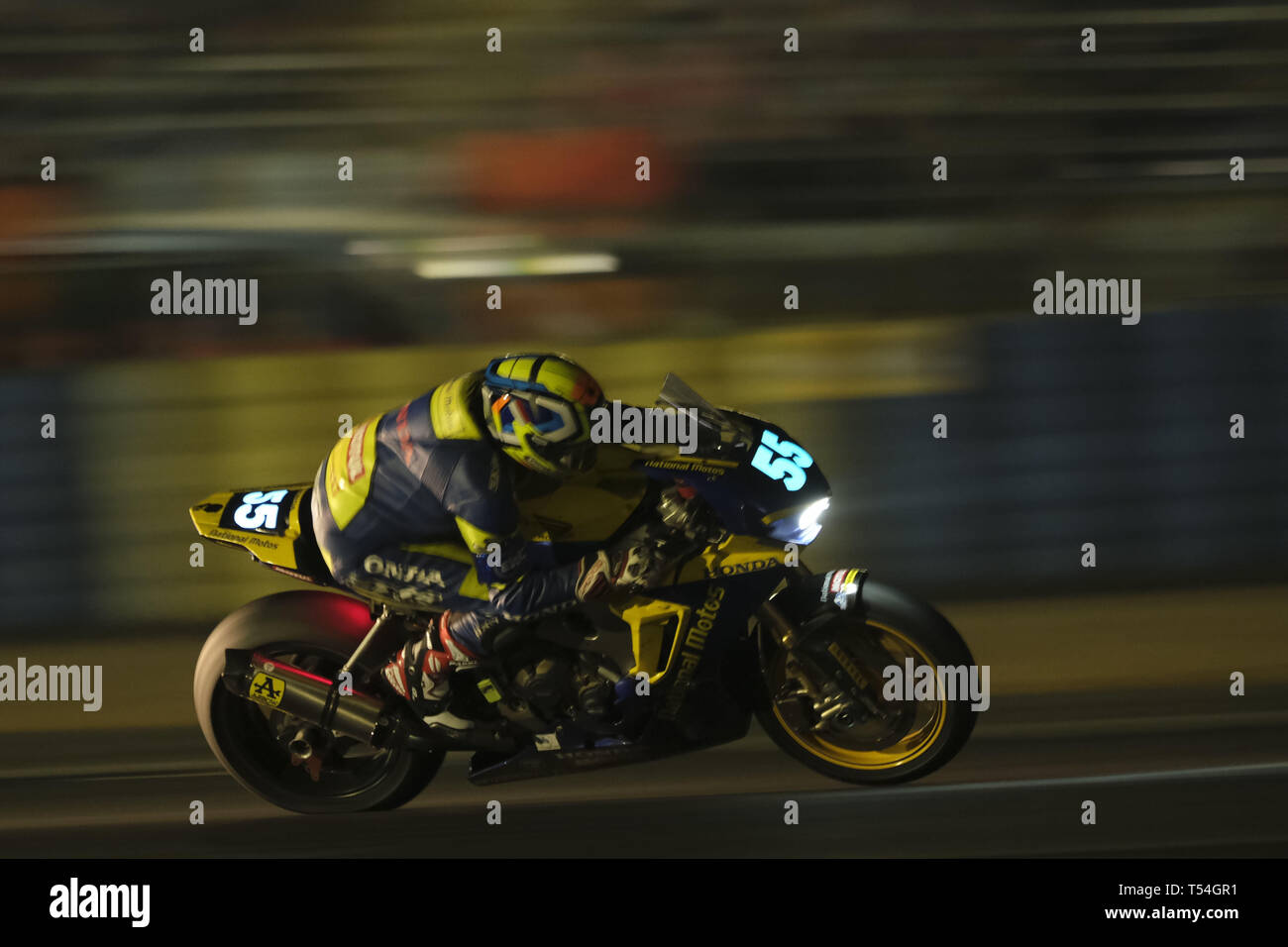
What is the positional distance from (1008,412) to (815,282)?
116cm

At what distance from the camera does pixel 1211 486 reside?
6699mm

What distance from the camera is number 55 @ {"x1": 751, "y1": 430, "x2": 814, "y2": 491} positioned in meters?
4.48

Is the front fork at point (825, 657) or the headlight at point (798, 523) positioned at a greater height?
the headlight at point (798, 523)

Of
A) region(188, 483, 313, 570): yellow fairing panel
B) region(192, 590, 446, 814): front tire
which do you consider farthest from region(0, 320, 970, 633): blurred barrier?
region(188, 483, 313, 570): yellow fairing panel

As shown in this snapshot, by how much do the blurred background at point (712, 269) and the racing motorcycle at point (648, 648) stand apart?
1482 mm

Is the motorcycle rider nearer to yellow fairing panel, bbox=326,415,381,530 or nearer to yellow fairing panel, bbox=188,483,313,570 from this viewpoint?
yellow fairing panel, bbox=326,415,381,530

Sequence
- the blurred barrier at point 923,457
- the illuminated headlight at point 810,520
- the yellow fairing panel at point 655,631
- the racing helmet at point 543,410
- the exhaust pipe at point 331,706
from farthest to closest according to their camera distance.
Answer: the blurred barrier at point 923,457
the exhaust pipe at point 331,706
the yellow fairing panel at point 655,631
the illuminated headlight at point 810,520
the racing helmet at point 543,410

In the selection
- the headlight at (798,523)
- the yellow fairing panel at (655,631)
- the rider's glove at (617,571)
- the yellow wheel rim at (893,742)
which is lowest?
the yellow wheel rim at (893,742)

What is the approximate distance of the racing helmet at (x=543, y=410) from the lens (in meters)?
4.27

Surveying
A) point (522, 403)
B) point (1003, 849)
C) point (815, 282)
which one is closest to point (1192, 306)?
point (815, 282)

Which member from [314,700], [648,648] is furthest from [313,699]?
[648,648]

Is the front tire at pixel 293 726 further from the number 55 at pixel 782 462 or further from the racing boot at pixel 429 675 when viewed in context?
the number 55 at pixel 782 462

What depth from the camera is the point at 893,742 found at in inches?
188

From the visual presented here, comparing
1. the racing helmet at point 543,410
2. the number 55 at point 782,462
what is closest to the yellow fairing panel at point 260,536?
the racing helmet at point 543,410
